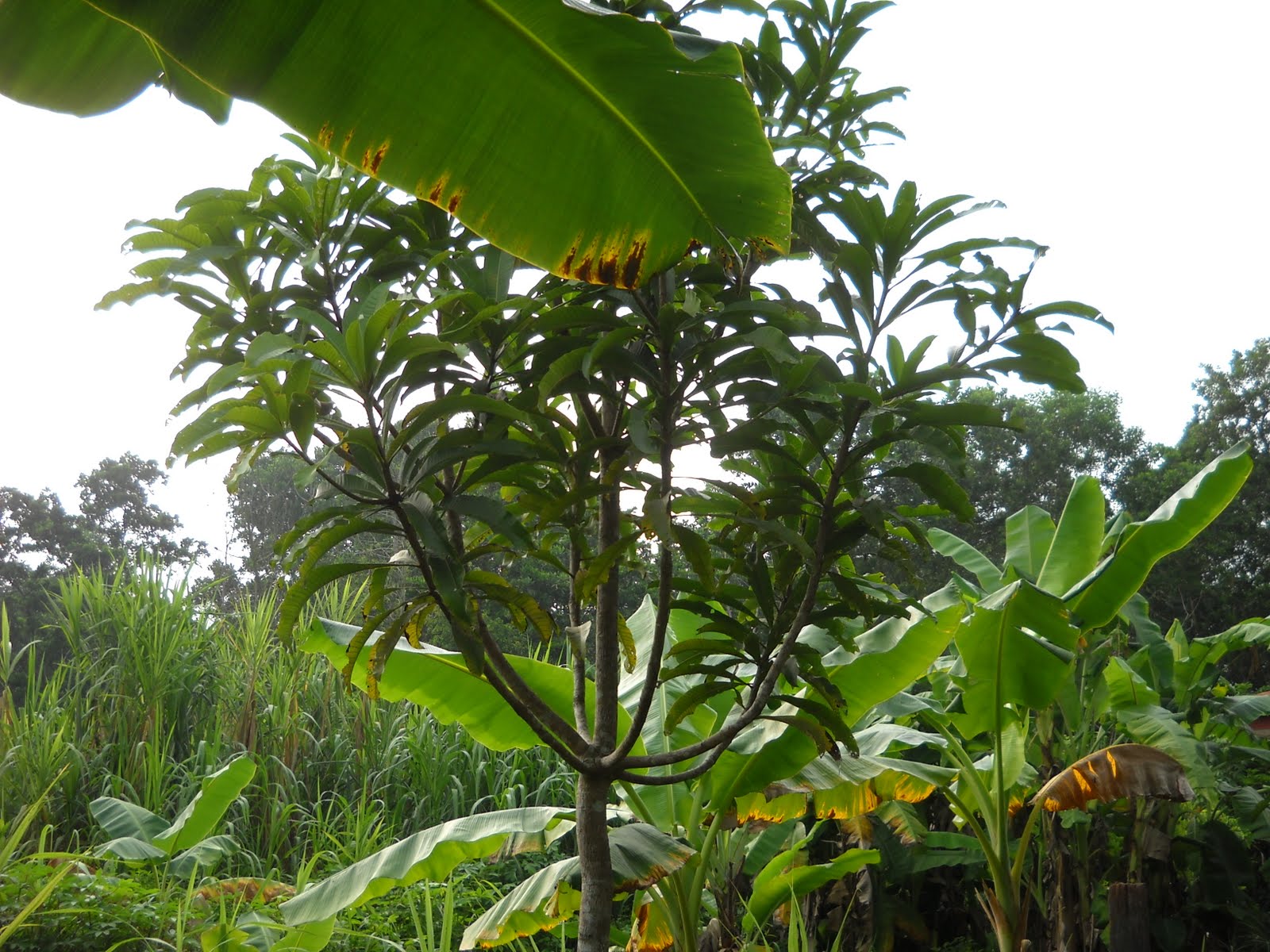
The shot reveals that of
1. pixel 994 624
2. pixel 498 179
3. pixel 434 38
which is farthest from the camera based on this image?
pixel 994 624

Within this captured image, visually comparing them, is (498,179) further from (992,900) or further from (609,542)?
(992,900)

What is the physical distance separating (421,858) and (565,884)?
0.48m

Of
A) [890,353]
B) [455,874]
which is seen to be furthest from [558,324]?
[455,874]

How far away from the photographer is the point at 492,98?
1.62m

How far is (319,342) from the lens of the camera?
5.72 ft

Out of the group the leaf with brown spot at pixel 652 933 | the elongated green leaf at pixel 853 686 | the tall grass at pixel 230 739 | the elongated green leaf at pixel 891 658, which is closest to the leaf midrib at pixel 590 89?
the elongated green leaf at pixel 853 686

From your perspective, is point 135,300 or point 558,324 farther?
point 135,300

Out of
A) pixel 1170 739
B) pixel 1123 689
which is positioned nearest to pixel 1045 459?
pixel 1123 689

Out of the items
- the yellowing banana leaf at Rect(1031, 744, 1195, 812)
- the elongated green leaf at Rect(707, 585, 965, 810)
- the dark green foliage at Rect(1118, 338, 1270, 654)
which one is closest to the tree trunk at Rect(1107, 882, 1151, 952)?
the yellowing banana leaf at Rect(1031, 744, 1195, 812)

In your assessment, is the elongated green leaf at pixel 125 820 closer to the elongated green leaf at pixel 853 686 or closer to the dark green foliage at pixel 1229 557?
the elongated green leaf at pixel 853 686

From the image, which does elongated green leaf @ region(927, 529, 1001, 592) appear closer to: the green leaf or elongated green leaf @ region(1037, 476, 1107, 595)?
elongated green leaf @ region(1037, 476, 1107, 595)

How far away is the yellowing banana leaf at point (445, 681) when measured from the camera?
3.11 m

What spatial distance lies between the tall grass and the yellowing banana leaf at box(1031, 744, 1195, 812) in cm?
322

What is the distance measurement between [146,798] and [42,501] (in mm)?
22656
